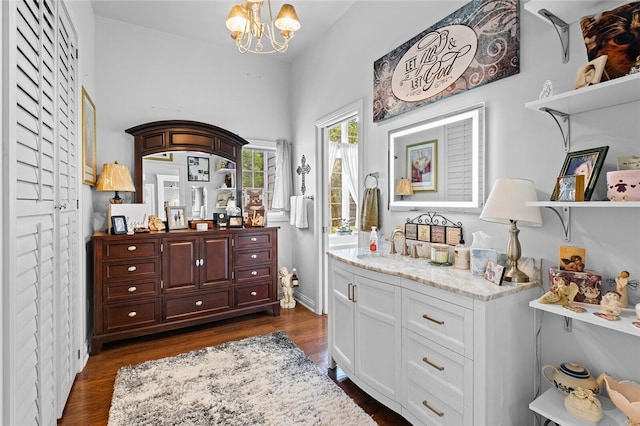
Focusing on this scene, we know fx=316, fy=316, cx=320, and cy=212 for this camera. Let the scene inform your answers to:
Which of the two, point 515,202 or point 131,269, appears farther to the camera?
point 131,269

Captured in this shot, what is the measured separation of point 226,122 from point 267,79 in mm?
808

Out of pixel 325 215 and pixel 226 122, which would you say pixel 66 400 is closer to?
pixel 325 215

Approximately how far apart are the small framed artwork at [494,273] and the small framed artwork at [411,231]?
72cm

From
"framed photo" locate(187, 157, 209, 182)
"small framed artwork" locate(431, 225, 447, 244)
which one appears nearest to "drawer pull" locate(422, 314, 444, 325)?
"small framed artwork" locate(431, 225, 447, 244)

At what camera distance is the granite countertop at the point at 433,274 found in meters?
1.43

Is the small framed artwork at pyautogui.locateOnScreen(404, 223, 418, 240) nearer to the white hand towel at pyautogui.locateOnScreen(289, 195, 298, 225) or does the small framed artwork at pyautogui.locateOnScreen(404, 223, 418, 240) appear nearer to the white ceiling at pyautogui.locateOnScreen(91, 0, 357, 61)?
the white hand towel at pyautogui.locateOnScreen(289, 195, 298, 225)

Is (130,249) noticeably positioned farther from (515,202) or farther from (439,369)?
(515,202)

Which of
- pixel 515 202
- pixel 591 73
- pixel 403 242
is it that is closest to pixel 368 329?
pixel 403 242

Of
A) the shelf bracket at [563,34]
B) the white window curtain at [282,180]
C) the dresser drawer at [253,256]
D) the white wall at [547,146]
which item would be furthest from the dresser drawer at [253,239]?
the shelf bracket at [563,34]

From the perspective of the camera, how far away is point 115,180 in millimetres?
3008

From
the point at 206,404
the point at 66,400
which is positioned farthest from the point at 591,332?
the point at 66,400

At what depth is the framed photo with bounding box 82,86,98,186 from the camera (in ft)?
8.34

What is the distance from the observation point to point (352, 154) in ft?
13.4

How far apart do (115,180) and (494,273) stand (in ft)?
10.5
